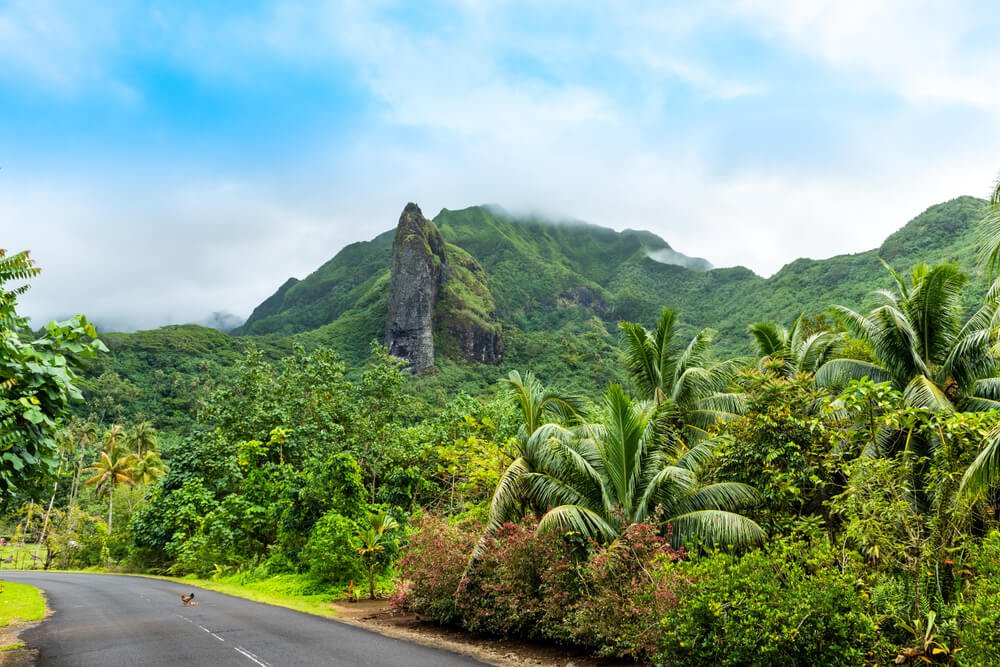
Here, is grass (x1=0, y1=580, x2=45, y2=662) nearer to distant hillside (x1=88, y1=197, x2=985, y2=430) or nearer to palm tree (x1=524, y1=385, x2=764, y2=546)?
palm tree (x1=524, y1=385, x2=764, y2=546)

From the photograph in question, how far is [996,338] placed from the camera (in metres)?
13.1

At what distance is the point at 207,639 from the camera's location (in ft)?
36.8

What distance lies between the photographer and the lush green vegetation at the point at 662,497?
6.98m

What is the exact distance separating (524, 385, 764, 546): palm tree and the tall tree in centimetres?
750

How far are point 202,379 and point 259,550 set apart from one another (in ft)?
186

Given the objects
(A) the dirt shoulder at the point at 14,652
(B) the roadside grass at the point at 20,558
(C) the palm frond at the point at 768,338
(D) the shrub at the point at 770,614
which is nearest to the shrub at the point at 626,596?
(D) the shrub at the point at 770,614

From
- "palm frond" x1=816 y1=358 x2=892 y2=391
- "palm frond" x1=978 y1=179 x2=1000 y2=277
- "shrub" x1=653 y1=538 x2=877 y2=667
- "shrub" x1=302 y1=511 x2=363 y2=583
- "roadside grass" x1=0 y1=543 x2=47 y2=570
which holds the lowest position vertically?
"roadside grass" x1=0 y1=543 x2=47 y2=570

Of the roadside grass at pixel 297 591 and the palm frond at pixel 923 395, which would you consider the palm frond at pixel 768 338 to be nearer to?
the palm frond at pixel 923 395

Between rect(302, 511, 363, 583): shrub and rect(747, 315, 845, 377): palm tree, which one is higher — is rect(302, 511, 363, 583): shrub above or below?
below

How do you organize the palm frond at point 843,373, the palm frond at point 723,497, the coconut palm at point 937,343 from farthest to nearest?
the palm frond at point 843,373 → the coconut palm at point 937,343 → the palm frond at point 723,497

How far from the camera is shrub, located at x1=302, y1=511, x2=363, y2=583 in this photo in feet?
59.5

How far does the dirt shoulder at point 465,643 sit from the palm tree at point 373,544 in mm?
2229

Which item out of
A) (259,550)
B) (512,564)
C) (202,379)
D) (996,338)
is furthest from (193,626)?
(202,379)

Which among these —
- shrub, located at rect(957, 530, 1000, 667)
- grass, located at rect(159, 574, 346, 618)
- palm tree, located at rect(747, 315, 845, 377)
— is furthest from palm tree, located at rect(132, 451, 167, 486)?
shrub, located at rect(957, 530, 1000, 667)
